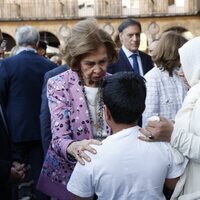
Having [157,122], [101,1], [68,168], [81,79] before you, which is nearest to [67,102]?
[81,79]

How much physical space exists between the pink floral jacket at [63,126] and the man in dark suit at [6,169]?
10.2 inches

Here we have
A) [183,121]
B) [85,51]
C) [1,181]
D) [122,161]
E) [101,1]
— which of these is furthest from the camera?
[101,1]

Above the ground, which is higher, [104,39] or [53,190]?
[104,39]

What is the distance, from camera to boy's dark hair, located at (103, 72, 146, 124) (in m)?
2.09

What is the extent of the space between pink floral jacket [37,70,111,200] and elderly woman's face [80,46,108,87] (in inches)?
3.9

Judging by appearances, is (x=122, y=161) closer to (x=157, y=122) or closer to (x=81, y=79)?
(x=157, y=122)

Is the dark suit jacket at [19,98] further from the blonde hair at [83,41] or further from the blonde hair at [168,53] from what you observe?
the blonde hair at [83,41]

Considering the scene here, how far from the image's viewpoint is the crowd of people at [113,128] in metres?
2.08

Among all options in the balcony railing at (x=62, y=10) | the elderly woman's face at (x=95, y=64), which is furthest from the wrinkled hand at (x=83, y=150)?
the balcony railing at (x=62, y=10)

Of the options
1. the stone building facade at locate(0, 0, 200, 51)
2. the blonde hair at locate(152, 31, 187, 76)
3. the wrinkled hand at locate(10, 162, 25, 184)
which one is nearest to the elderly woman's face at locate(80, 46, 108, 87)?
the wrinkled hand at locate(10, 162, 25, 184)

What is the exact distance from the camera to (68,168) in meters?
2.64

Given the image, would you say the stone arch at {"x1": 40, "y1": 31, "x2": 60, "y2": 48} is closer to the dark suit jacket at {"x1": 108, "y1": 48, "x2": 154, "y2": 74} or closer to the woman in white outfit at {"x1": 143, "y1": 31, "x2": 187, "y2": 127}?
the dark suit jacket at {"x1": 108, "y1": 48, "x2": 154, "y2": 74}

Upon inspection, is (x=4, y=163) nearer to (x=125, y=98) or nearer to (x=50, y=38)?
(x=125, y=98)

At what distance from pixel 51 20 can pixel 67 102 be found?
26454 millimetres
